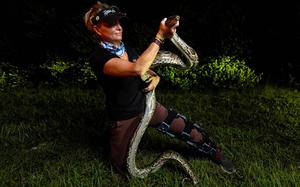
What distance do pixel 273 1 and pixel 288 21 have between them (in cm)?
51

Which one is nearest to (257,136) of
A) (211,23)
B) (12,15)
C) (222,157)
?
(222,157)

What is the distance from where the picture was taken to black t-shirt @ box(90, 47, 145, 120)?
454 centimetres

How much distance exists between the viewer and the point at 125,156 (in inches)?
187

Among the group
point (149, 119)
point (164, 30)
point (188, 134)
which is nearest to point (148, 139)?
point (188, 134)

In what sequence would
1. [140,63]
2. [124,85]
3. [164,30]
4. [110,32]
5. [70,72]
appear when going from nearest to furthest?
1. [140,63]
2. [164,30]
3. [110,32]
4. [124,85]
5. [70,72]

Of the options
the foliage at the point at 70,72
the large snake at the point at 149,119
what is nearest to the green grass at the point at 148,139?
the large snake at the point at 149,119

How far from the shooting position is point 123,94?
15.1 feet

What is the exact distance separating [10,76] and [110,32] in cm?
533

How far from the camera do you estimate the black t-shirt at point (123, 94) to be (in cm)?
454

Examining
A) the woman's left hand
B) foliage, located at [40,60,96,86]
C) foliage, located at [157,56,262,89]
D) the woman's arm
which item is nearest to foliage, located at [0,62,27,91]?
foliage, located at [40,60,96,86]

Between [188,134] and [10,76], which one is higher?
[188,134]

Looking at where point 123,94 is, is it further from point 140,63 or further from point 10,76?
point 10,76

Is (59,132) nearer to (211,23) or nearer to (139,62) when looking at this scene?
(139,62)

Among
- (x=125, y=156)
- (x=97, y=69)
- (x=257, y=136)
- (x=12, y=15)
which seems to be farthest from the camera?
(x=12, y=15)
